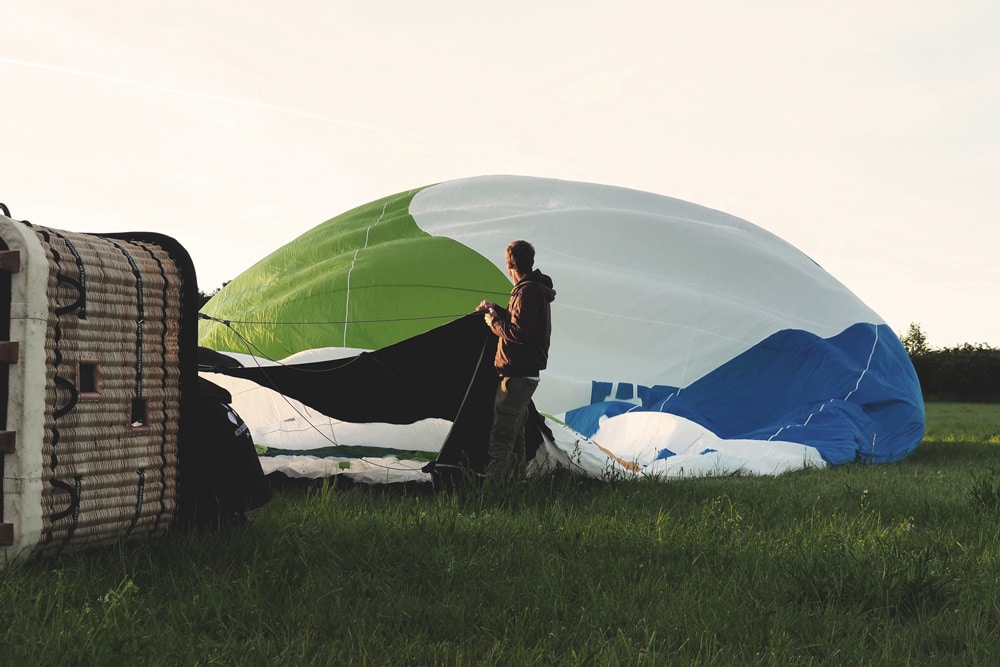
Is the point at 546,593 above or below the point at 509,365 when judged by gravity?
below

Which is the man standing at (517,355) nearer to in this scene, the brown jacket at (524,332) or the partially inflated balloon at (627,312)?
the brown jacket at (524,332)

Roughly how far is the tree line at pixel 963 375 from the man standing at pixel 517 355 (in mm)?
20933

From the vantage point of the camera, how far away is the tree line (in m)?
22.5

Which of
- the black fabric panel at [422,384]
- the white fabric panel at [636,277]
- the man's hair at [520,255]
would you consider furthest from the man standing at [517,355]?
the white fabric panel at [636,277]

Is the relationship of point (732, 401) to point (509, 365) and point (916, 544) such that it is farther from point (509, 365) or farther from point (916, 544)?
point (916, 544)

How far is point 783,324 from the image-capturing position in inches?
287

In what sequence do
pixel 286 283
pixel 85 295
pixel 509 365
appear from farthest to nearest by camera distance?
pixel 286 283 → pixel 509 365 → pixel 85 295

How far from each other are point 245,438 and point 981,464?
5487mm

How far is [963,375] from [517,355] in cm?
2146

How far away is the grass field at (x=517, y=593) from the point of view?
2197 mm

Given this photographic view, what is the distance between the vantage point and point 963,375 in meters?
22.7

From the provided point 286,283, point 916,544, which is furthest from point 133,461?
point 286,283

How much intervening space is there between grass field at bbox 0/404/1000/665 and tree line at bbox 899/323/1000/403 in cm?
2102

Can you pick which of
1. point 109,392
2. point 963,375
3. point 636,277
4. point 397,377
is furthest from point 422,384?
point 963,375
